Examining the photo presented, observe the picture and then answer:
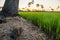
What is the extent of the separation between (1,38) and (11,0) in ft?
15.5

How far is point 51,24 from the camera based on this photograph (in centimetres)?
642

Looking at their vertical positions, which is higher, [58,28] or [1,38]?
[58,28]

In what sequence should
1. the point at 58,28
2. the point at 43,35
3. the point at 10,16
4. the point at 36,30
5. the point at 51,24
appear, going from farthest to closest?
1. the point at 10,16
2. the point at 36,30
3. the point at 43,35
4. the point at 51,24
5. the point at 58,28

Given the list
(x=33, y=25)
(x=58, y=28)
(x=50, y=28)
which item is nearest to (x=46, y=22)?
(x=50, y=28)

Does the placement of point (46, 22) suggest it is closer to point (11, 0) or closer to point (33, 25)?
point (33, 25)

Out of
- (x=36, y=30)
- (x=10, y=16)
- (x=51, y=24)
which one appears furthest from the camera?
(x=10, y=16)

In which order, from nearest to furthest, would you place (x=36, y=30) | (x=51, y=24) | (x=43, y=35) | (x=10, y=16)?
(x=51, y=24), (x=43, y=35), (x=36, y=30), (x=10, y=16)

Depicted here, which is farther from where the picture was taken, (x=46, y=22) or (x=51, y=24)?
(x=46, y=22)

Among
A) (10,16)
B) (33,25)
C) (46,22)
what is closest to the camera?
(46,22)

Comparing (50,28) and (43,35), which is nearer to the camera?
(50,28)

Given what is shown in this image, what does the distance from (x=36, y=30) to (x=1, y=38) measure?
1.95 meters

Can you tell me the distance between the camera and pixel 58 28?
18.6 ft

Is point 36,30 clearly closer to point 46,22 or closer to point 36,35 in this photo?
point 36,35

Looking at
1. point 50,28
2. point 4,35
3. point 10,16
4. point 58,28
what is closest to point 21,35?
point 4,35
